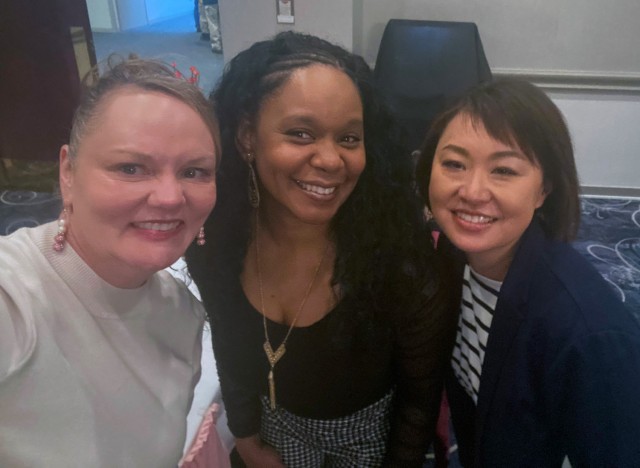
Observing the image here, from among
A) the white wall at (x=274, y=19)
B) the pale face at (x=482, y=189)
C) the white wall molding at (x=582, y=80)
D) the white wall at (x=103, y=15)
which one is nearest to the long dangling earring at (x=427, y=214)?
the pale face at (x=482, y=189)

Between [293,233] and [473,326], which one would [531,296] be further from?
[293,233]

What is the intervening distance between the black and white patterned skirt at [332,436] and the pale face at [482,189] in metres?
0.51

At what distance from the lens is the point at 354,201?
121 cm

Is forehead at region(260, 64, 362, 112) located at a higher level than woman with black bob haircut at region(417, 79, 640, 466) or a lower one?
higher

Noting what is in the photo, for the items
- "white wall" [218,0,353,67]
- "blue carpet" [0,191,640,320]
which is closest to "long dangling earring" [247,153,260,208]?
"blue carpet" [0,191,640,320]

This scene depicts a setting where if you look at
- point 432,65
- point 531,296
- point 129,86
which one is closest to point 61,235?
point 129,86

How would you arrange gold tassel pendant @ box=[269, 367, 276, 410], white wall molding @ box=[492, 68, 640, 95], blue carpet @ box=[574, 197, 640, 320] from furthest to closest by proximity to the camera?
white wall molding @ box=[492, 68, 640, 95] → blue carpet @ box=[574, 197, 640, 320] → gold tassel pendant @ box=[269, 367, 276, 410]

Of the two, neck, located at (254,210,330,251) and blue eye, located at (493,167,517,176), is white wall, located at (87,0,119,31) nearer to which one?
neck, located at (254,210,330,251)

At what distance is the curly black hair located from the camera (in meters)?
1.12

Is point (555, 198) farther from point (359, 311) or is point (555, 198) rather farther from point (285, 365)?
point (285, 365)

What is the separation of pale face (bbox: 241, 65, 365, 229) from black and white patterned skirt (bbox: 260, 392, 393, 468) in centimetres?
53

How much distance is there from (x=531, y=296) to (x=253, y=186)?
628 mm

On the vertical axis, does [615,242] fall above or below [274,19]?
below

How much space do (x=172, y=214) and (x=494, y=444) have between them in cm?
82
